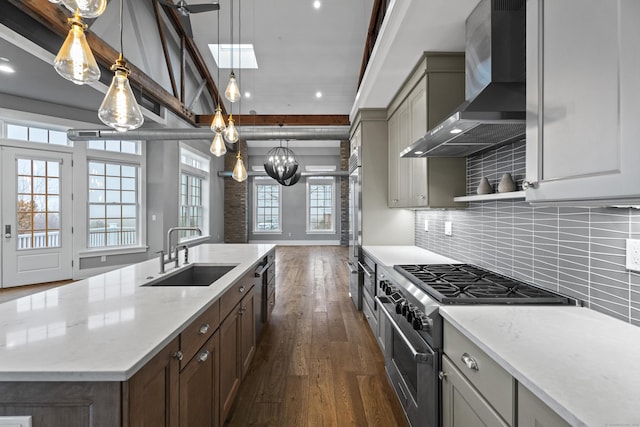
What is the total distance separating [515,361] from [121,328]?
133cm

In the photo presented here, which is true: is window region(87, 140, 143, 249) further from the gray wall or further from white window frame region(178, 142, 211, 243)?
the gray wall

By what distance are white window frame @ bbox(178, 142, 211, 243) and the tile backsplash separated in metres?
6.19

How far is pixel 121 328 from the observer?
1132mm

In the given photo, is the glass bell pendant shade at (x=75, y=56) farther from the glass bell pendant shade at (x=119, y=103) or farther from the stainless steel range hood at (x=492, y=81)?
the stainless steel range hood at (x=492, y=81)

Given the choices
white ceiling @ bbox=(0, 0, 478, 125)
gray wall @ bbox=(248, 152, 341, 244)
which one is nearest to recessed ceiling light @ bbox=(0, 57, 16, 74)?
white ceiling @ bbox=(0, 0, 478, 125)

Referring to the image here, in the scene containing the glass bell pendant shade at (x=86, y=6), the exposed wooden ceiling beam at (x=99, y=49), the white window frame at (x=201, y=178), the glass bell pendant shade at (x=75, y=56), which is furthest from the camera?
the white window frame at (x=201, y=178)

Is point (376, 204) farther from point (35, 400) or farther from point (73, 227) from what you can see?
point (73, 227)

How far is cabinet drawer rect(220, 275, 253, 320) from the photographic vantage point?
1731 millimetres

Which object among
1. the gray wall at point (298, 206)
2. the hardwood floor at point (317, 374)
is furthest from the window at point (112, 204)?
the gray wall at point (298, 206)

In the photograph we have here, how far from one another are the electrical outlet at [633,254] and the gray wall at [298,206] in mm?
9866

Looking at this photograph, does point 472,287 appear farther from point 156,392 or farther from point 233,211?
point 233,211

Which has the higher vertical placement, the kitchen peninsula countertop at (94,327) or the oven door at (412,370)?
the kitchen peninsula countertop at (94,327)

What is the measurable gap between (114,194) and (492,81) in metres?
6.57

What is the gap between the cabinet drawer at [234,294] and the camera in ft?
5.68
